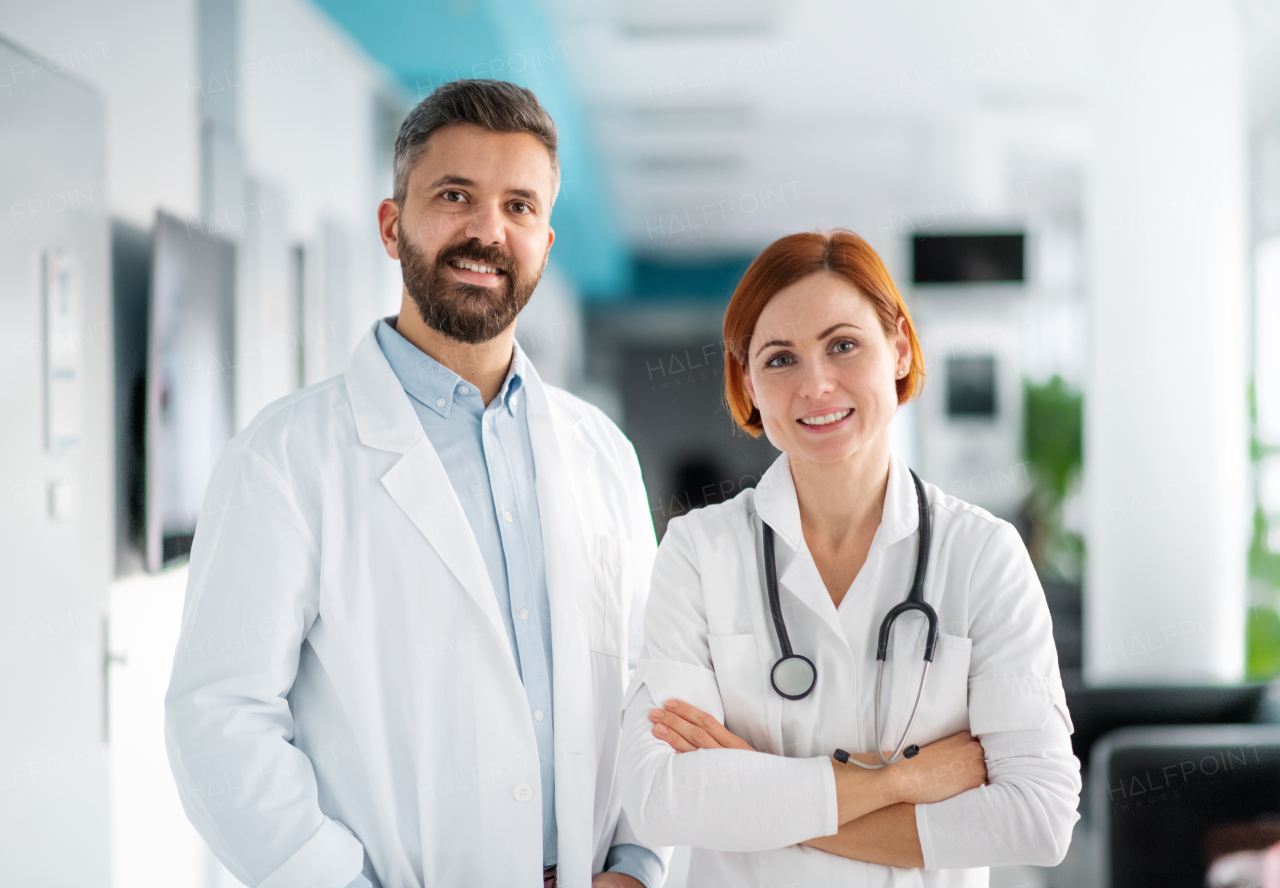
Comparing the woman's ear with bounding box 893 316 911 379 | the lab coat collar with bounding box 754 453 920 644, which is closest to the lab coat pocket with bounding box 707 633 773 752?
the lab coat collar with bounding box 754 453 920 644

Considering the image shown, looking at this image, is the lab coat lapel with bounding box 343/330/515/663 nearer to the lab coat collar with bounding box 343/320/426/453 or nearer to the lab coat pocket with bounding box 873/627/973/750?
the lab coat collar with bounding box 343/320/426/453

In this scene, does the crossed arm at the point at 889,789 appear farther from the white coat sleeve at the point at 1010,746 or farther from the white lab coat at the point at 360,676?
the white lab coat at the point at 360,676

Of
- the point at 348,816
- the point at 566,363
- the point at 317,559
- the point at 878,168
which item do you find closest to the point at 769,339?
the point at 317,559

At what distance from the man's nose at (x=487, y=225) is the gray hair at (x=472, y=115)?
124mm

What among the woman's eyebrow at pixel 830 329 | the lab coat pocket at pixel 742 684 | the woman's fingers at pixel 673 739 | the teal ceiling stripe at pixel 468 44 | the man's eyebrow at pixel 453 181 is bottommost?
the woman's fingers at pixel 673 739

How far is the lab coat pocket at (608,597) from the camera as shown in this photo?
5.02ft

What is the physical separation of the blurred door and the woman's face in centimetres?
123

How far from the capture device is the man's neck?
1531 millimetres

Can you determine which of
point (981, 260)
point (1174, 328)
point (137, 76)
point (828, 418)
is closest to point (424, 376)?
point (828, 418)

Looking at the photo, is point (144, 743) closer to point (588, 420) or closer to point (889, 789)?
point (588, 420)

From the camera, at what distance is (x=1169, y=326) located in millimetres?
3064

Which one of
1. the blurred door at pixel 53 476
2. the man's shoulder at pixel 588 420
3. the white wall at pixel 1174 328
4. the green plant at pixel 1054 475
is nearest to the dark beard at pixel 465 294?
the man's shoulder at pixel 588 420

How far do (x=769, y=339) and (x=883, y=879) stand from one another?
2.45 ft

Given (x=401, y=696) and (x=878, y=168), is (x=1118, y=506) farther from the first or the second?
(x=878, y=168)
